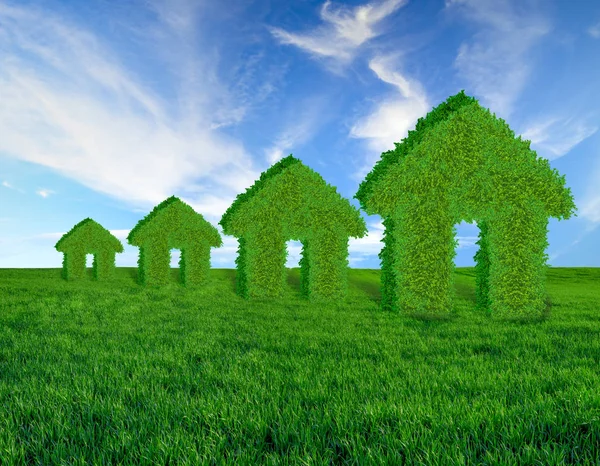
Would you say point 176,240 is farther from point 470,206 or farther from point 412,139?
point 470,206

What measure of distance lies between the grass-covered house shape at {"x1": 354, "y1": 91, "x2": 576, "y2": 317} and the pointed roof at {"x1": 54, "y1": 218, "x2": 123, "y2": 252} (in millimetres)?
36432

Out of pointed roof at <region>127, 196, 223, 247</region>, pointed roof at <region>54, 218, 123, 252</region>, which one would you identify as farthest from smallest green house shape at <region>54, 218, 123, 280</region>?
pointed roof at <region>127, 196, 223, 247</region>

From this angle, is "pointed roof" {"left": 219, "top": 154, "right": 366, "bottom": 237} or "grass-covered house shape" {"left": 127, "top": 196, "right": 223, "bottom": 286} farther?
"grass-covered house shape" {"left": 127, "top": 196, "right": 223, "bottom": 286}

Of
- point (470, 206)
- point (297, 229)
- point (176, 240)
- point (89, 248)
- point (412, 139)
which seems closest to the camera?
point (470, 206)

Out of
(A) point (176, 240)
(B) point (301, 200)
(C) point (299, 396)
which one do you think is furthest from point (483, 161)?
(A) point (176, 240)

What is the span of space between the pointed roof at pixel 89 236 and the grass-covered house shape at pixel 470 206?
1434 inches

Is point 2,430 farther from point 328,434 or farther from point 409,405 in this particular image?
point 409,405

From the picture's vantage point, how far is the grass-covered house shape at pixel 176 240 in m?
32.7

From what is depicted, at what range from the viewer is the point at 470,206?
1623 cm

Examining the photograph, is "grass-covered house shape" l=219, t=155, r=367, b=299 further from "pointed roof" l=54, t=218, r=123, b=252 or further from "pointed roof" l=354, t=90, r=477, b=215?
"pointed roof" l=54, t=218, r=123, b=252

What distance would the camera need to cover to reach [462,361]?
25.9 ft

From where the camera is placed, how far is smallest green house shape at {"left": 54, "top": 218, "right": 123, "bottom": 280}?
44.5 meters

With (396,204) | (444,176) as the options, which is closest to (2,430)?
(396,204)

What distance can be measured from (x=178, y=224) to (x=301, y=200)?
46.4 feet
